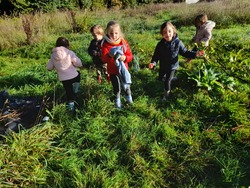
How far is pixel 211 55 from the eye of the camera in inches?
130

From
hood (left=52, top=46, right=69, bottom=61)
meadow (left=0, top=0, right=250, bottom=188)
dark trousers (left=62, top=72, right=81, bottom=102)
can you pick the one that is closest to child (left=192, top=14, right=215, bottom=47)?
meadow (left=0, top=0, right=250, bottom=188)

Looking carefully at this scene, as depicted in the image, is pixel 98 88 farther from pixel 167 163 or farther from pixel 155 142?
pixel 167 163

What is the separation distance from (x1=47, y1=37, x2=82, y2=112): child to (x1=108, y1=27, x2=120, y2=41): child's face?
0.70 meters

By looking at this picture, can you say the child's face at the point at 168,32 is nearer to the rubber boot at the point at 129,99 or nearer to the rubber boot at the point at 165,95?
the rubber boot at the point at 165,95

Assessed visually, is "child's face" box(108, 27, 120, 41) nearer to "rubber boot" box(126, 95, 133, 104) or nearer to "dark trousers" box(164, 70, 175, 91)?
"rubber boot" box(126, 95, 133, 104)

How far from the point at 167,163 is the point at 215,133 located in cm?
93

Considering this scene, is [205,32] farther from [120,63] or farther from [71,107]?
[71,107]

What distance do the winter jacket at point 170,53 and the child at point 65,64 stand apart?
4.57 feet

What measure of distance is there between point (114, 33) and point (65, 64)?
37.4 inches

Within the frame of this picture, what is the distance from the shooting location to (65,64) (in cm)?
441

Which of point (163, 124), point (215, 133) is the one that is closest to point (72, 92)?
point (163, 124)

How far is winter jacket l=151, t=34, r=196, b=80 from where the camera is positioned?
4535 mm

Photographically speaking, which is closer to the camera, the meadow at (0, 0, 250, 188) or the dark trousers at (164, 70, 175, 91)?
the meadow at (0, 0, 250, 188)

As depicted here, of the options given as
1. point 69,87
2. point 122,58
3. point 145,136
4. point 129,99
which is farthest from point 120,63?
point 145,136
